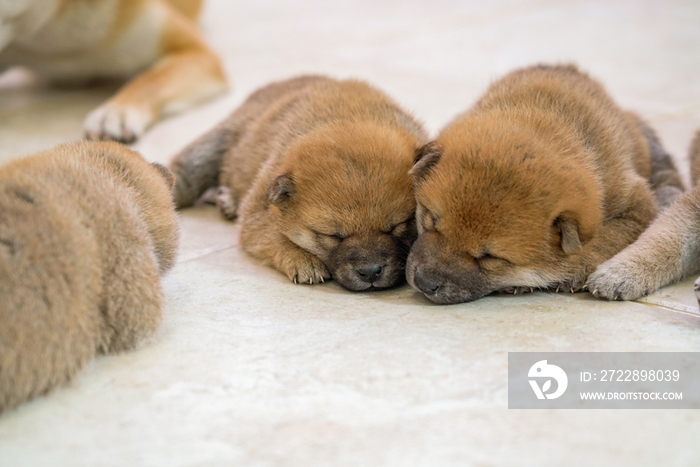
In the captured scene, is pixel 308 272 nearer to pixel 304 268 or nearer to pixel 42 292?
pixel 304 268

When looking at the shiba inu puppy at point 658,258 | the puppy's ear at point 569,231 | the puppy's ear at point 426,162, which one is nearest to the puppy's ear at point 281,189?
the puppy's ear at point 426,162

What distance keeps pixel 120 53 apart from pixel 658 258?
4.04 meters

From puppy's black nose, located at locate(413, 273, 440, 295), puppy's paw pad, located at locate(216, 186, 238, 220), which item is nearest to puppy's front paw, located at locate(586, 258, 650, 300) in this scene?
Answer: puppy's black nose, located at locate(413, 273, 440, 295)

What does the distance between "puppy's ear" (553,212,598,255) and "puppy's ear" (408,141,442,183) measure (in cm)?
50

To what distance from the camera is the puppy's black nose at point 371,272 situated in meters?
2.76

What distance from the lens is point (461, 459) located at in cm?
173

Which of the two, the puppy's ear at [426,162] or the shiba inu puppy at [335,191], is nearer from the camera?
the puppy's ear at [426,162]

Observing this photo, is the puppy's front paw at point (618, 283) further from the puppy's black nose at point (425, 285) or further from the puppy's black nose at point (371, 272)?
the puppy's black nose at point (371, 272)

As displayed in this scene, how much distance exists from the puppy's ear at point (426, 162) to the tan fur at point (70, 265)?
965mm

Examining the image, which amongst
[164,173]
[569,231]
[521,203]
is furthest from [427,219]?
[164,173]

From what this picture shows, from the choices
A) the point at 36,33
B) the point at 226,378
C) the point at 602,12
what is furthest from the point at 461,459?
the point at 602,12

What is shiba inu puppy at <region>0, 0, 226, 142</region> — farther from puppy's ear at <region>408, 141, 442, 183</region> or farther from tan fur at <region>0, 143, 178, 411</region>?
puppy's ear at <region>408, 141, 442, 183</region>

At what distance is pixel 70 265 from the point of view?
79.0 inches

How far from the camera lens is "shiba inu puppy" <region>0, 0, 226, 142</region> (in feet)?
14.5
